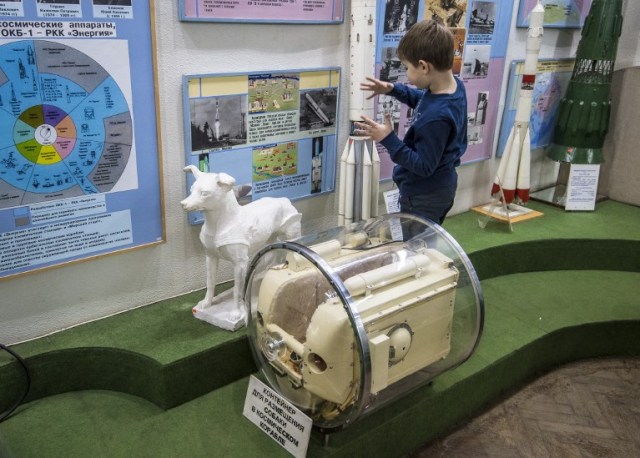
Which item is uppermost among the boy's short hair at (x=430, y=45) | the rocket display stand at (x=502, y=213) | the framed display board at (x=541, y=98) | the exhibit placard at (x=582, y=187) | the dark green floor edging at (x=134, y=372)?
the boy's short hair at (x=430, y=45)

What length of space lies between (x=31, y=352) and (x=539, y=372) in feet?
7.99

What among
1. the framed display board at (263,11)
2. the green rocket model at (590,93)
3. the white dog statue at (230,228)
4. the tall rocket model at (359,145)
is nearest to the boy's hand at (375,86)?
the tall rocket model at (359,145)

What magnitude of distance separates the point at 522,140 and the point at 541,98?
62 cm

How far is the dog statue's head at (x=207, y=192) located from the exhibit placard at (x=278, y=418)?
27.0 inches

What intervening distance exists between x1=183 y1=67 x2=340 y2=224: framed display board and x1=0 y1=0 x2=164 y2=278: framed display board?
22cm

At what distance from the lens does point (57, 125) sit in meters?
2.13

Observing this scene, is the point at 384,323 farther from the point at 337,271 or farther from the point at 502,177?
the point at 502,177

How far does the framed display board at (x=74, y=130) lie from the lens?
6.60ft

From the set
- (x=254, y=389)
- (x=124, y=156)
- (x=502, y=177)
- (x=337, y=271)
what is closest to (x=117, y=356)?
(x=254, y=389)

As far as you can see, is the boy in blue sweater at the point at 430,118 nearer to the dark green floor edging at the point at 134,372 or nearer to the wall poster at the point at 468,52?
the wall poster at the point at 468,52

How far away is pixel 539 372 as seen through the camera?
2.96m

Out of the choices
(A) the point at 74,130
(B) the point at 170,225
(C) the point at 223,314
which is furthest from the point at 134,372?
(A) the point at 74,130

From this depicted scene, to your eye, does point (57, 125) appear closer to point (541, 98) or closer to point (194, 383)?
point (194, 383)

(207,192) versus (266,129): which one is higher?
(266,129)
